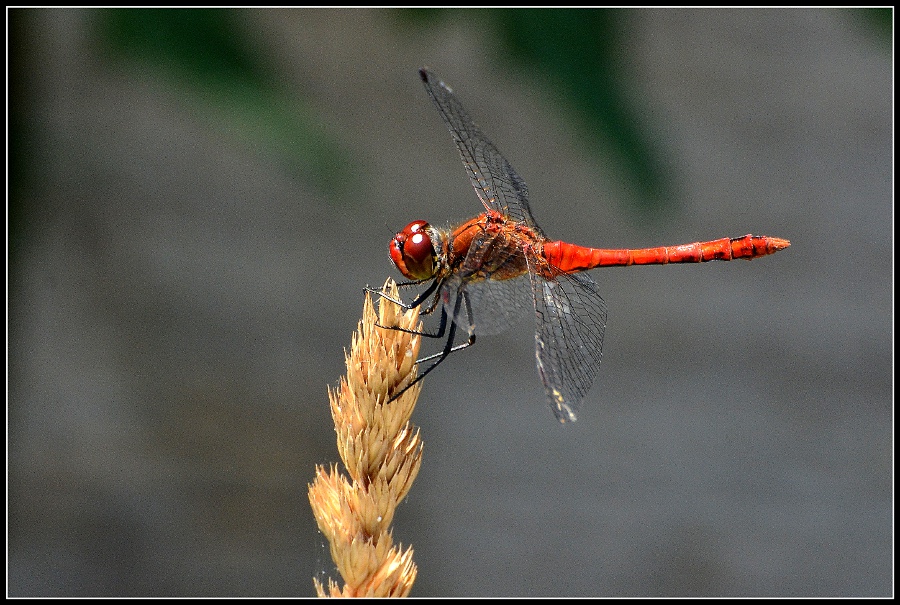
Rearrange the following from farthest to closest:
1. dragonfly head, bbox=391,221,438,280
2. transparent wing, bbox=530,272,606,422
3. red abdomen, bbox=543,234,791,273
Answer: red abdomen, bbox=543,234,791,273
dragonfly head, bbox=391,221,438,280
transparent wing, bbox=530,272,606,422

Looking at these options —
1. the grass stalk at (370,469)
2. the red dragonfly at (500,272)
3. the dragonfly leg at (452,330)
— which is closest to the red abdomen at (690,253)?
the red dragonfly at (500,272)

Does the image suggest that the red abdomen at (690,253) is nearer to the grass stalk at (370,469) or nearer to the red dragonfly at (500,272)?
the red dragonfly at (500,272)

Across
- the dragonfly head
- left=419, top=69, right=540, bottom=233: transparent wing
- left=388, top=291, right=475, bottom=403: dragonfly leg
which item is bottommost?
left=388, top=291, right=475, bottom=403: dragonfly leg

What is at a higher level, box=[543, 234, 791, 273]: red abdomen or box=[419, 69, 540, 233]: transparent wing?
box=[419, 69, 540, 233]: transparent wing

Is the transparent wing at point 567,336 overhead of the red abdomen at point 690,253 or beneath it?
beneath

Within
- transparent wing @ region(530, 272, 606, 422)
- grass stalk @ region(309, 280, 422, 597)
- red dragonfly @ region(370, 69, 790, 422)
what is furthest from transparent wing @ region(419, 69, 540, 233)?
grass stalk @ region(309, 280, 422, 597)

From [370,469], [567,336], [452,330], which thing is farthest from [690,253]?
[370,469]

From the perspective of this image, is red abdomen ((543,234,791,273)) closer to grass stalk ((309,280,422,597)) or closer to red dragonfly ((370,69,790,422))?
red dragonfly ((370,69,790,422))

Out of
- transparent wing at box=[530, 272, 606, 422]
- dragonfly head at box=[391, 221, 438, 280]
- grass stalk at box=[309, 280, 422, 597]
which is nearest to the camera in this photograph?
grass stalk at box=[309, 280, 422, 597]
